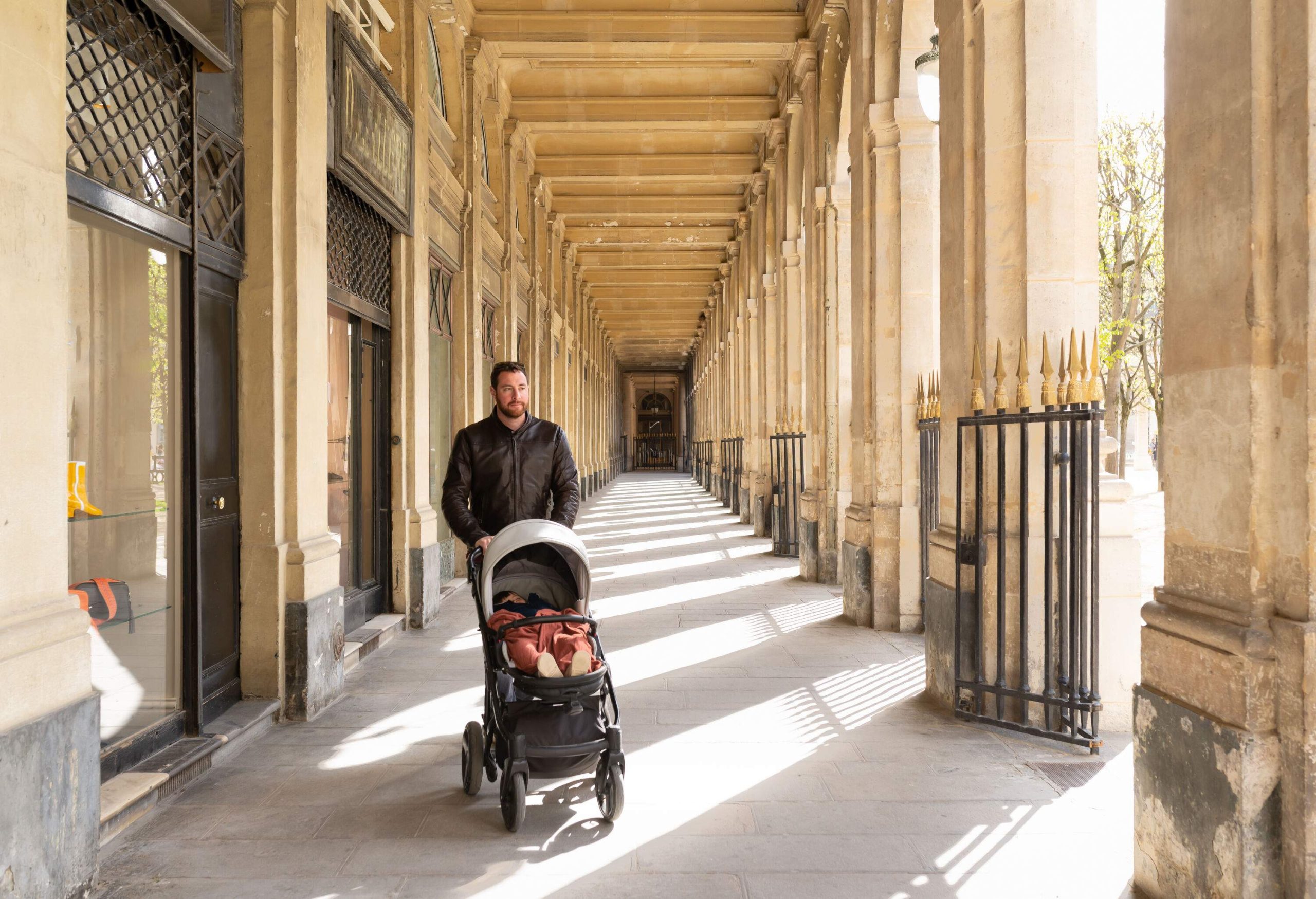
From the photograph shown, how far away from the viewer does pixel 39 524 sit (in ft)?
9.48

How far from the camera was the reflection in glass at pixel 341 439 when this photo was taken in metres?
6.60

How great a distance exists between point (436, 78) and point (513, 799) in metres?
9.10

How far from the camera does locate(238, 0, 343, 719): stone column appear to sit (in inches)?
193

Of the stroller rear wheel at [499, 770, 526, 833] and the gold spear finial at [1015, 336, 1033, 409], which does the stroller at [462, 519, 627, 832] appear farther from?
the gold spear finial at [1015, 336, 1033, 409]

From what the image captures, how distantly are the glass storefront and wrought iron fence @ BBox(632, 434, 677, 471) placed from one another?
54.2 m

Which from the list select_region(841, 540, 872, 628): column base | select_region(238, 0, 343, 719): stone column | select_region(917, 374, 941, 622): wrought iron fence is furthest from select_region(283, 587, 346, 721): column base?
select_region(841, 540, 872, 628): column base

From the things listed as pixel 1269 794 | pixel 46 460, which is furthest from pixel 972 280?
pixel 46 460

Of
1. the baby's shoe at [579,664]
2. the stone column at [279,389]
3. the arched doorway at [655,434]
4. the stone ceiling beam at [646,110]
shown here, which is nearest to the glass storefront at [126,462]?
the stone column at [279,389]

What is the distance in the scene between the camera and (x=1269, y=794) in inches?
100

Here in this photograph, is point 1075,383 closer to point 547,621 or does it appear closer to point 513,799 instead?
point 547,621

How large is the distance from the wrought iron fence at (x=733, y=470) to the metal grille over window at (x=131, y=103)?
49.8 feet

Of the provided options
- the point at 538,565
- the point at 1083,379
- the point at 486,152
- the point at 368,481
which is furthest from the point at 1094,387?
the point at 486,152

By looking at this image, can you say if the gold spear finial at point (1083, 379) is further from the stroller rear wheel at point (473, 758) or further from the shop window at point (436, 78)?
the shop window at point (436, 78)

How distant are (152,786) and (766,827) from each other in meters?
2.51
